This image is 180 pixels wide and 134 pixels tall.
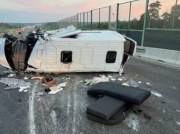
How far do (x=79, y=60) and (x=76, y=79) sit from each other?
667 millimetres

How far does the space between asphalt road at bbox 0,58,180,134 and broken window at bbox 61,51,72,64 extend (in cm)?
89

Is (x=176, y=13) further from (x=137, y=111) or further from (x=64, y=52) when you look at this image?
(x=137, y=111)

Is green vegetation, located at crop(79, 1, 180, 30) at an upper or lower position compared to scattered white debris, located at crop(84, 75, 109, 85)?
upper

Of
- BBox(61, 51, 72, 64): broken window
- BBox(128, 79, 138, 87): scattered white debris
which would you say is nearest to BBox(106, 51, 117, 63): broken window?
BBox(128, 79, 138, 87): scattered white debris

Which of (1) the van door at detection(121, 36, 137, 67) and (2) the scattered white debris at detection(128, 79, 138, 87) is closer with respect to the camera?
(2) the scattered white debris at detection(128, 79, 138, 87)

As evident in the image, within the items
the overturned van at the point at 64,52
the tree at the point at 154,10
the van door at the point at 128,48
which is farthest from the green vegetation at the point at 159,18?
the overturned van at the point at 64,52

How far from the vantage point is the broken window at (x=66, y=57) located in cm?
604

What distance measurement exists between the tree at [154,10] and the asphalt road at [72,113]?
4.99 meters

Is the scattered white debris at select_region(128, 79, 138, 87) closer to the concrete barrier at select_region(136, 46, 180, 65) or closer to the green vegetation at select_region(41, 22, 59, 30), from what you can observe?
the concrete barrier at select_region(136, 46, 180, 65)

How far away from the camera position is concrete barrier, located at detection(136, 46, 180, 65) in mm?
7891

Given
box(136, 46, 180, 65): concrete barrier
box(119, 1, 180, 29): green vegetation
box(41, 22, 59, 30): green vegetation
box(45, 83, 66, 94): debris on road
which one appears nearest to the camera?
box(45, 83, 66, 94): debris on road

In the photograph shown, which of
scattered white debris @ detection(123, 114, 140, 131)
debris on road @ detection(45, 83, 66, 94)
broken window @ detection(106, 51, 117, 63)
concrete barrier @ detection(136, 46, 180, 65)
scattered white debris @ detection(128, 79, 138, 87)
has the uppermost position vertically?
broken window @ detection(106, 51, 117, 63)

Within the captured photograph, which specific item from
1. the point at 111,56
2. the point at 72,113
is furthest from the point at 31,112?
the point at 111,56

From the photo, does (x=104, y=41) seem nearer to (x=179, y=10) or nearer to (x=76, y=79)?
(x=76, y=79)
